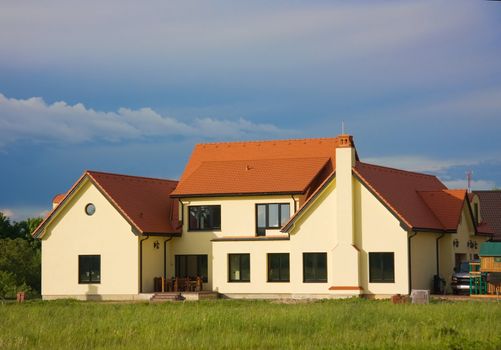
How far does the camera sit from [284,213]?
48.0 m

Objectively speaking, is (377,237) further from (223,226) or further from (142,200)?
(142,200)

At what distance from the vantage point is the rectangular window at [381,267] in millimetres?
44062

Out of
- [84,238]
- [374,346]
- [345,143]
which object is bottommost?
[374,346]

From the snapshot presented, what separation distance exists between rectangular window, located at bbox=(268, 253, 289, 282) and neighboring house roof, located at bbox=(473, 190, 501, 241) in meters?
19.7

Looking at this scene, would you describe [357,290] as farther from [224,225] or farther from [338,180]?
[224,225]

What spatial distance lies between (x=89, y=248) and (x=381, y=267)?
Answer: 14051 millimetres

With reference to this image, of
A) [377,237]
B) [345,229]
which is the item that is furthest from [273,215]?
[377,237]

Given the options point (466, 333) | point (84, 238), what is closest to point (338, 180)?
point (84, 238)

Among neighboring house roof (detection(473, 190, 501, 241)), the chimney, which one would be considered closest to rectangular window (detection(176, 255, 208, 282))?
the chimney

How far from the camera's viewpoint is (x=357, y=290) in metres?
44.0

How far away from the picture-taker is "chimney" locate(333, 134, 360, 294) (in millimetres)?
44250

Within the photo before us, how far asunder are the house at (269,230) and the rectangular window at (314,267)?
0.15 ft

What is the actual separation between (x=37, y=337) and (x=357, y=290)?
63.1 feet

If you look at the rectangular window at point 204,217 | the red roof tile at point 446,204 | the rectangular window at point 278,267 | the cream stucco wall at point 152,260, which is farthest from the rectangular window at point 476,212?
the cream stucco wall at point 152,260
